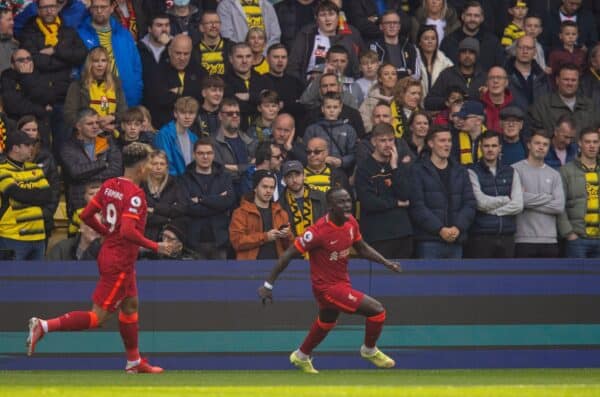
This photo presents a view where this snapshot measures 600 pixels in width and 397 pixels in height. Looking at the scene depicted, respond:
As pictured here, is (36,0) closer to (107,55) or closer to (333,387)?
(107,55)

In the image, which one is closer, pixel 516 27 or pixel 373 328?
pixel 373 328

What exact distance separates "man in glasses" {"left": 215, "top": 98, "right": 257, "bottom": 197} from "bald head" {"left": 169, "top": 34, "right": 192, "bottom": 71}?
0.96 meters

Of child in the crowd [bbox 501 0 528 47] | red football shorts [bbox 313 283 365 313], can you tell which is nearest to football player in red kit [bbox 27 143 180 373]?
red football shorts [bbox 313 283 365 313]

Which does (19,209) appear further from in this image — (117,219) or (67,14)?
(67,14)

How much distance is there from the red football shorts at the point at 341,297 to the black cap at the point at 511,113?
4.18 m

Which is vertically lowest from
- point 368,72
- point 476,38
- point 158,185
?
point 158,185

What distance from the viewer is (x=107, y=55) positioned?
16203 mm

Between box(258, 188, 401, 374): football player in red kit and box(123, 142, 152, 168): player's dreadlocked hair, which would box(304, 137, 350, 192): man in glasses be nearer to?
box(258, 188, 401, 374): football player in red kit

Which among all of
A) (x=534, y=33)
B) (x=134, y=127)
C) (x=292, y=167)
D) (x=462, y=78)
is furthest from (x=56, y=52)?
(x=534, y=33)

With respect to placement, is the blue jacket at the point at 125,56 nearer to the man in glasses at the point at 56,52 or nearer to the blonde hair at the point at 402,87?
the man in glasses at the point at 56,52

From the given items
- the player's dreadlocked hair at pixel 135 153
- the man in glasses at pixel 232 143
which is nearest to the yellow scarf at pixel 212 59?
the man in glasses at pixel 232 143

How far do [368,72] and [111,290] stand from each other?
20.3ft

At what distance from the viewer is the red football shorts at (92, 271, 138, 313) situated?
12547 mm

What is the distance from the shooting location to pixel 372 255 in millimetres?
13633
